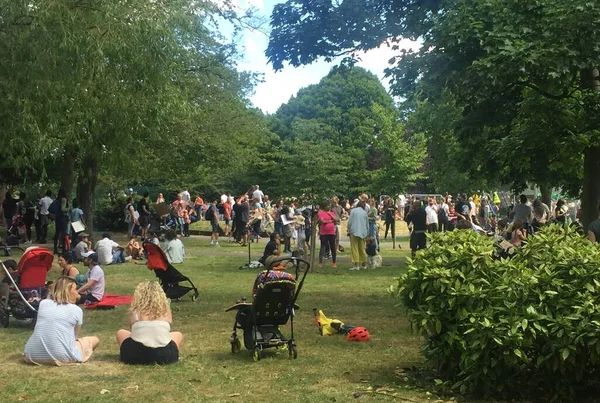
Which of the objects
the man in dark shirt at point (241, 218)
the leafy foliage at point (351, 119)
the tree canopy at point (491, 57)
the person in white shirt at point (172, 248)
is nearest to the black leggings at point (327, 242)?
the person in white shirt at point (172, 248)

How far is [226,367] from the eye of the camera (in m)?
8.38

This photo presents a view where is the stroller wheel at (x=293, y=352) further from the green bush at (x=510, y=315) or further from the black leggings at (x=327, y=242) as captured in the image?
the black leggings at (x=327, y=242)

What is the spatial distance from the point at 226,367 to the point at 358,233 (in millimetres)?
11294

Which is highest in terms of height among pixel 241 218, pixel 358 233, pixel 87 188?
pixel 87 188

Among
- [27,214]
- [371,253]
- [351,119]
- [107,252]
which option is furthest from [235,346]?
[351,119]

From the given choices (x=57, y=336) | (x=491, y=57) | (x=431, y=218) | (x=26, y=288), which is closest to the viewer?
(x=57, y=336)

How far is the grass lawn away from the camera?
7.14 m

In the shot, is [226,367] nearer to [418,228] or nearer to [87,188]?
[418,228]

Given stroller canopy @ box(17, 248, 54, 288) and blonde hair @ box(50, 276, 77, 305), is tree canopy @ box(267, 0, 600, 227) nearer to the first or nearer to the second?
stroller canopy @ box(17, 248, 54, 288)

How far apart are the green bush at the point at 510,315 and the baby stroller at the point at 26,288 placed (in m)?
6.07

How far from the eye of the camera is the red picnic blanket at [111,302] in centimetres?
1281

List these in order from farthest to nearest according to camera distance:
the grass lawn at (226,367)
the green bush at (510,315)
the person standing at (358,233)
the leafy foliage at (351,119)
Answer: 1. the leafy foliage at (351,119)
2. the person standing at (358,233)
3. the grass lawn at (226,367)
4. the green bush at (510,315)

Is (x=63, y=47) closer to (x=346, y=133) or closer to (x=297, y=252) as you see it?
(x=297, y=252)

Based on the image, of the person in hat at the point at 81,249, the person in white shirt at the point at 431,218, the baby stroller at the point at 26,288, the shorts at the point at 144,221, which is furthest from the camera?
the shorts at the point at 144,221
